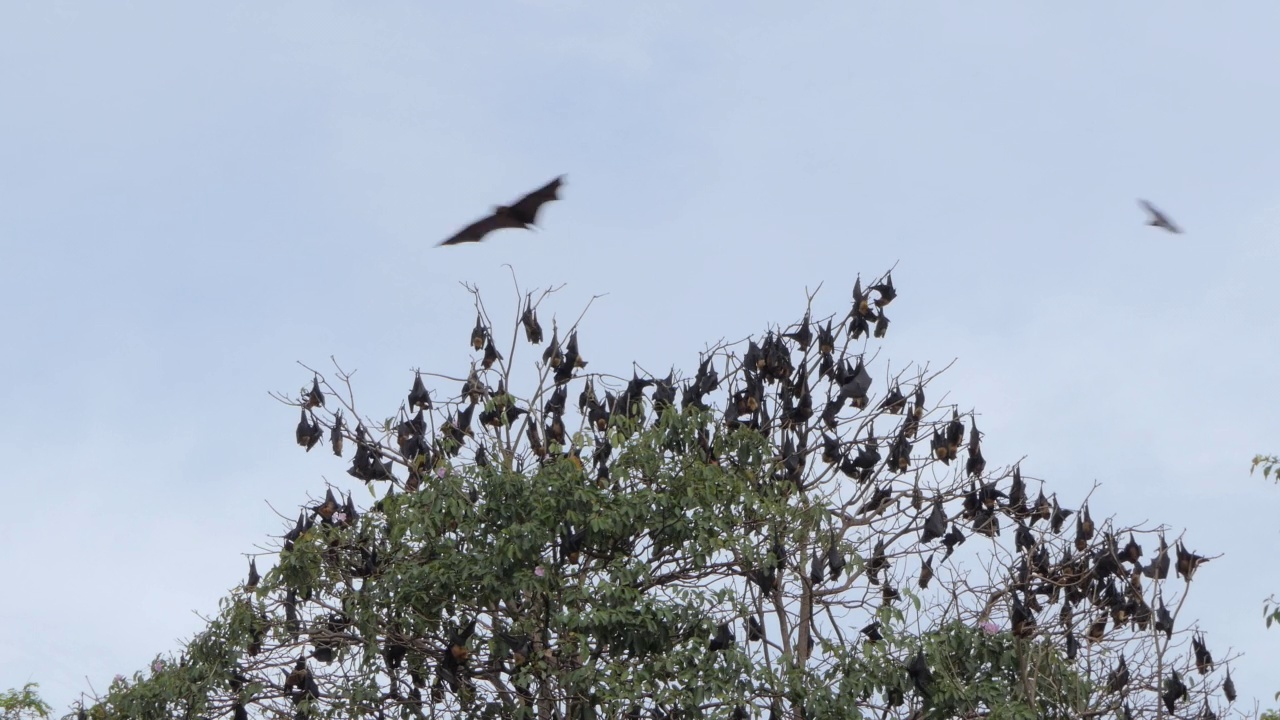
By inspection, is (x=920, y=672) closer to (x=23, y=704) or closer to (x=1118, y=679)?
(x=1118, y=679)

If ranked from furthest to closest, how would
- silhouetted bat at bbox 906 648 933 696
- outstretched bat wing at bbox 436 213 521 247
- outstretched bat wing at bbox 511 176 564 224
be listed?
1. outstretched bat wing at bbox 436 213 521 247
2. outstretched bat wing at bbox 511 176 564 224
3. silhouetted bat at bbox 906 648 933 696

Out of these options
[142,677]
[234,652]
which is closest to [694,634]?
[234,652]

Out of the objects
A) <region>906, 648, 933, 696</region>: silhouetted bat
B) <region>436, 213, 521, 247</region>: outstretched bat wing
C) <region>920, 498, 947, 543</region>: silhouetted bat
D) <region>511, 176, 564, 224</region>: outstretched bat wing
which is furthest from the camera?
<region>920, 498, 947, 543</region>: silhouetted bat

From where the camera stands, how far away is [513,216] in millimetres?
8641

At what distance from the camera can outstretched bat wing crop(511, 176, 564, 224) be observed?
8.41 metres

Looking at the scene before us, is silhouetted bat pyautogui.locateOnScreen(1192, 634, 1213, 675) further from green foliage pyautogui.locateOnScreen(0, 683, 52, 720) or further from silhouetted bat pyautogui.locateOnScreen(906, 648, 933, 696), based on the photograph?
green foliage pyautogui.locateOnScreen(0, 683, 52, 720)

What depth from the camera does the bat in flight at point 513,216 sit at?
27.6ft

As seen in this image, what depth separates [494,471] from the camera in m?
9.02

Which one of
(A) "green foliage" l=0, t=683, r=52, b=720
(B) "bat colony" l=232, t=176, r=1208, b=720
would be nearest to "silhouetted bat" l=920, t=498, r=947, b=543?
(B) "bat colony" l=232, t=176, r=1208, b=720

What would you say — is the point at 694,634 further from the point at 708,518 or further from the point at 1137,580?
the point at 1137,580

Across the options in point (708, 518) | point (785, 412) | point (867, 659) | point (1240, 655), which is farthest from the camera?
point (785, 412)

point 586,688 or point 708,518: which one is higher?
point 708,518

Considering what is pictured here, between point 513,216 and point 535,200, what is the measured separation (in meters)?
0.25

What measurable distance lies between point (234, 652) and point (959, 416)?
5440 millimetres
